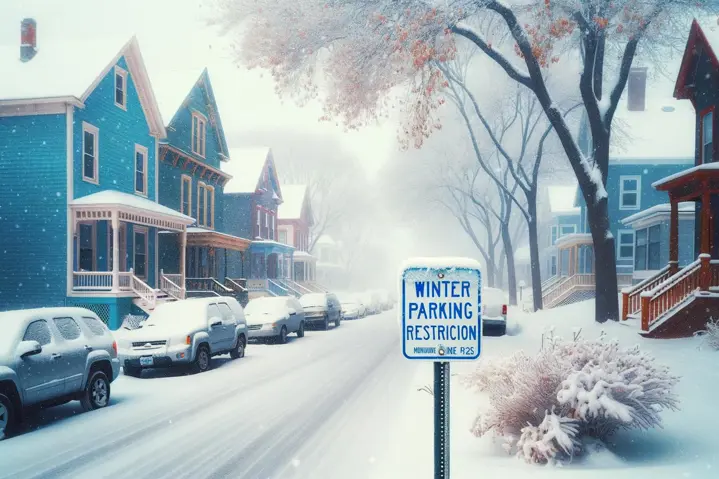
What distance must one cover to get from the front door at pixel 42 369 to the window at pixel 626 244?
33195 mm

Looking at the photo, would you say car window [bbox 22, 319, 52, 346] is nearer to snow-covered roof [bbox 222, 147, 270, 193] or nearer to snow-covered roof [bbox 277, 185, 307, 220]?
snow-covered roof [bbox 222, 147, 270, 193]

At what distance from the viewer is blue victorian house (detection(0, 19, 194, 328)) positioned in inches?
861

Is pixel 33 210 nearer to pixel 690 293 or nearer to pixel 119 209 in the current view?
pixel 119 209

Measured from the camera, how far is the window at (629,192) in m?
34.0

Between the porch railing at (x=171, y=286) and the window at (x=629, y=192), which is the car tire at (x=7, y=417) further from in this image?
the window at (x=629, y=192)

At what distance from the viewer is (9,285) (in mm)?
22062

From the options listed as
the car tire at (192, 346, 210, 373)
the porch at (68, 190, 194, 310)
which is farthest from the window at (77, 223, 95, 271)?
the car tire at (192, 346, 210, 373)

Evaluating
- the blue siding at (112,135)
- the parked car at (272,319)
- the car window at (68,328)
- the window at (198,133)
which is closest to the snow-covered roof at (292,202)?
the window at (198,133)

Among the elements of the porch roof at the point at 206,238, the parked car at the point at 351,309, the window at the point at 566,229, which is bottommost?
the parked car at the point at 351,309

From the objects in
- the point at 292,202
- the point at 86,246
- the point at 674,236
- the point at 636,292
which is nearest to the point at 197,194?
the point at 86,246

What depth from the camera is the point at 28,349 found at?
8797 mm

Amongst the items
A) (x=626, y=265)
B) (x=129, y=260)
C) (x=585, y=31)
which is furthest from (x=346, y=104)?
(x=626, y=265)

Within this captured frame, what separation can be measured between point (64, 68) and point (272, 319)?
12411mm

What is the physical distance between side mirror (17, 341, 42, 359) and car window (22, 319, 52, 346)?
0.25 meters
